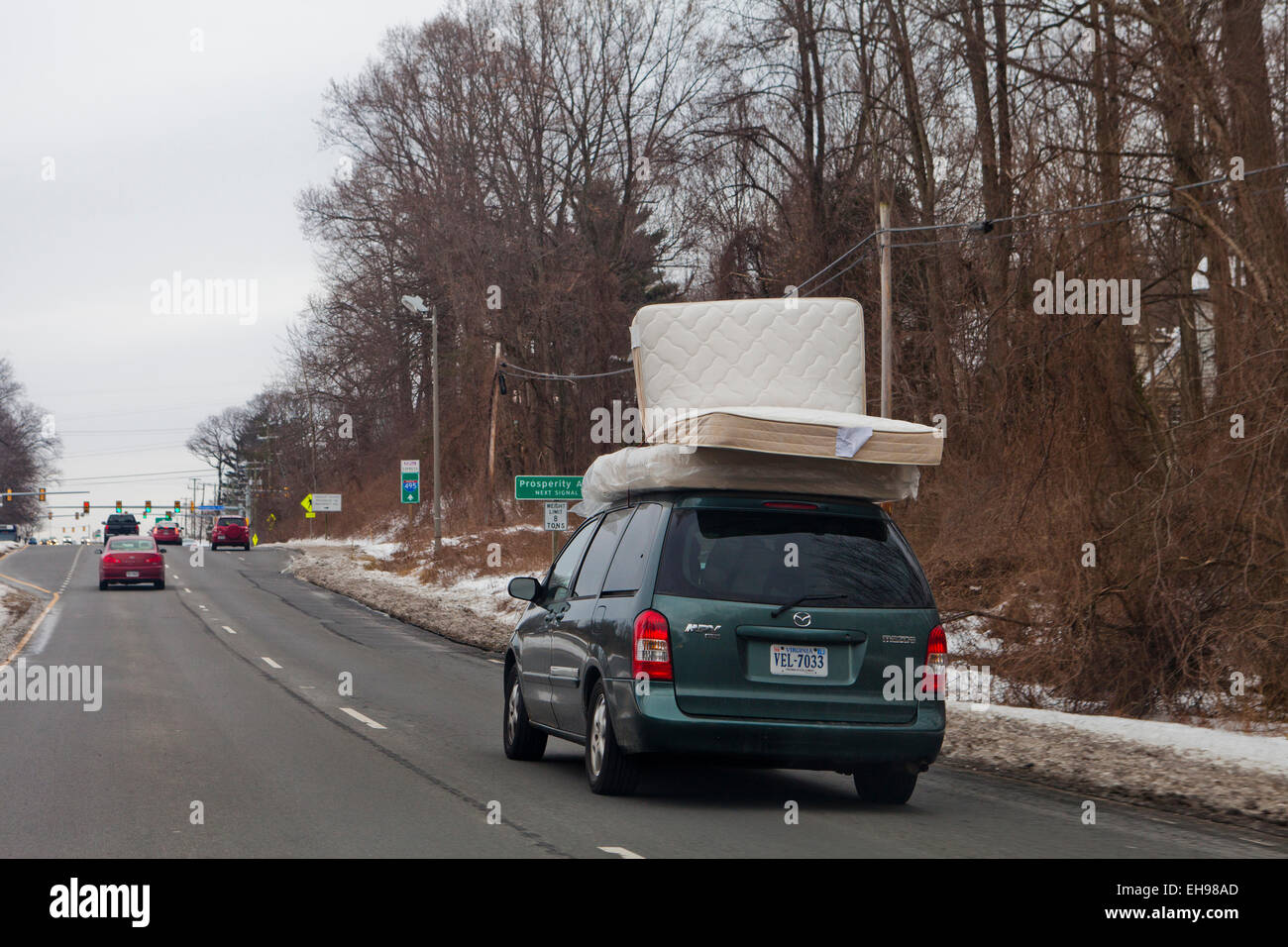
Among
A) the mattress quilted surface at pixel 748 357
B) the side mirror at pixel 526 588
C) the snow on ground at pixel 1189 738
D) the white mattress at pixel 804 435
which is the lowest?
the snow on ground at pixel 1189 738

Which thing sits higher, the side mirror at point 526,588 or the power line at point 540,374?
the power line at point 540,374

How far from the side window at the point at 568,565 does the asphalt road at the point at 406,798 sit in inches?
50.6

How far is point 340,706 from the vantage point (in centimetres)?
1498

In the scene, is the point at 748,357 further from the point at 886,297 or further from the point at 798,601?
the point at 886,297

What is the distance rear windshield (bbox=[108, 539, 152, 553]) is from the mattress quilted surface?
110 feet

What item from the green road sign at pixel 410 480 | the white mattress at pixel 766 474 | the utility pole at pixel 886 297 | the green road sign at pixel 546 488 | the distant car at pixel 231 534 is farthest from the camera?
the distant car at pixel 231 534

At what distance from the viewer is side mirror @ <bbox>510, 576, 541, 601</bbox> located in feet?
35.8

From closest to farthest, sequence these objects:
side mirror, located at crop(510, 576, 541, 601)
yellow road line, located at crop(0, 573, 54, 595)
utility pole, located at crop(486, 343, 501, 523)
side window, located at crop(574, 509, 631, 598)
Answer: side window, located at crop(574, 509, 631, 598) → side mirror, located at crop(510, 576, 541, 601) → yellow road line, located at crop(0, 573, 54, 595) → utility pole, located at crop(486, 343, 501, 523)

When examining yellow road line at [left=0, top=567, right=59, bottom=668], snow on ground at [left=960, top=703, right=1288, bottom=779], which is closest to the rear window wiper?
snow on ground at [left=960, top=703, right=1288, bottom=779]

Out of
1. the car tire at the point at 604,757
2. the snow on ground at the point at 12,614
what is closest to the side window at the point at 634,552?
the car tire at the point at 604,757

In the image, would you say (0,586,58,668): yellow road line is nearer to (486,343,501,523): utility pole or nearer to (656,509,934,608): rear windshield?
(656,509,934,608): rear windshield

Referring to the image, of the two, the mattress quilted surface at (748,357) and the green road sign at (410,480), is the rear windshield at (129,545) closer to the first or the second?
the green road sign at (410,480)

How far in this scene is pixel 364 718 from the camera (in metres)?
13.9

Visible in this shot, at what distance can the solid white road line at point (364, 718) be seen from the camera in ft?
43.6
